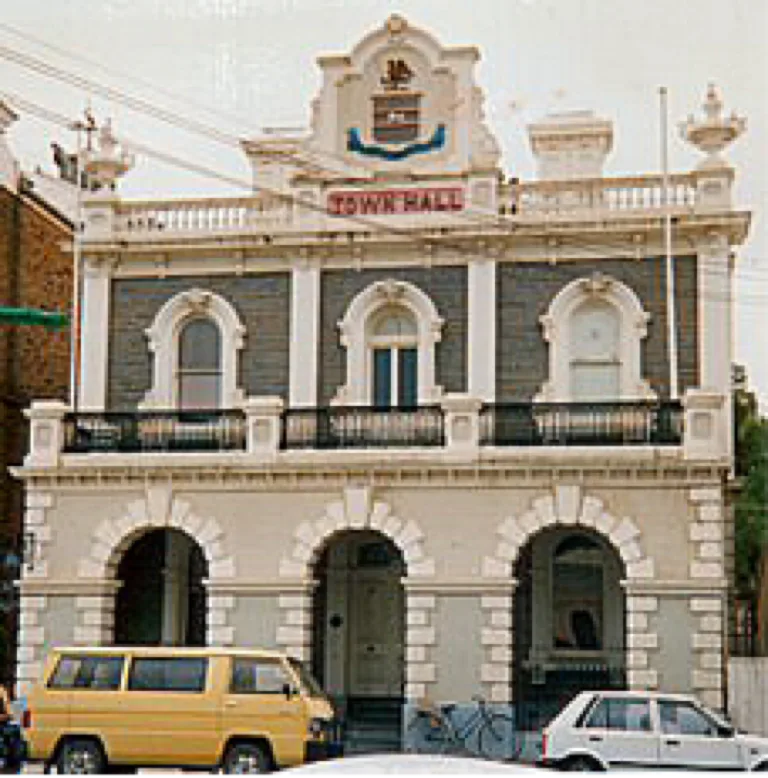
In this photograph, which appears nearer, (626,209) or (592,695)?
(592,695)

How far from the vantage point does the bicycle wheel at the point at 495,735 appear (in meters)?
24.6

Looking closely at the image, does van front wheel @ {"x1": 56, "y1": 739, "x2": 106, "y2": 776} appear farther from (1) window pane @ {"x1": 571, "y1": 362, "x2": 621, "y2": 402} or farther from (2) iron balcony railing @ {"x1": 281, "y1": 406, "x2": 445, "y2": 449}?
(1) window pane @ {"x1": 571, "y1": 362, "x2": 621, "y2": 402}

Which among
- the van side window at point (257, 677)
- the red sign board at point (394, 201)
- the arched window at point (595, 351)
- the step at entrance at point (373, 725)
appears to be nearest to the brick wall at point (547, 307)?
the arched window at point (595, 351)

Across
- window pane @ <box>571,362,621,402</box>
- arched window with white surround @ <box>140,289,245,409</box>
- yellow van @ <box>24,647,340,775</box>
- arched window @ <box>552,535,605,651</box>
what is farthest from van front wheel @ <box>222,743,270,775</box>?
window pane @ <box>571,362,621,402</box>

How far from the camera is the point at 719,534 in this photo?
24531 mm

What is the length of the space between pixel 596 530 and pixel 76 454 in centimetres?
934

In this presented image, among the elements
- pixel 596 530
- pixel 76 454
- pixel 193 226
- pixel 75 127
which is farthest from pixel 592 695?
pixel 75 127

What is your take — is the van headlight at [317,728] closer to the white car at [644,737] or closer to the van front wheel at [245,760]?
the van front wheel at [245,760]

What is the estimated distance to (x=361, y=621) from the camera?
97.7 feet

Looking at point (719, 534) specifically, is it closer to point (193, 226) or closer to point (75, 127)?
point (193, 226)

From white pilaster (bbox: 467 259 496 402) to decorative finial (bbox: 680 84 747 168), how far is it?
4522 millimetres

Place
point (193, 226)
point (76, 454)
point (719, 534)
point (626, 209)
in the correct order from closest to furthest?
point (719, 534), point (76, 454), point (626, 209), point (193, 226)

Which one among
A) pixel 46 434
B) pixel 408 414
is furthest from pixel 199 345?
pixel 408 414

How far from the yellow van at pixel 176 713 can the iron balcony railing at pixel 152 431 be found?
6.68 m
